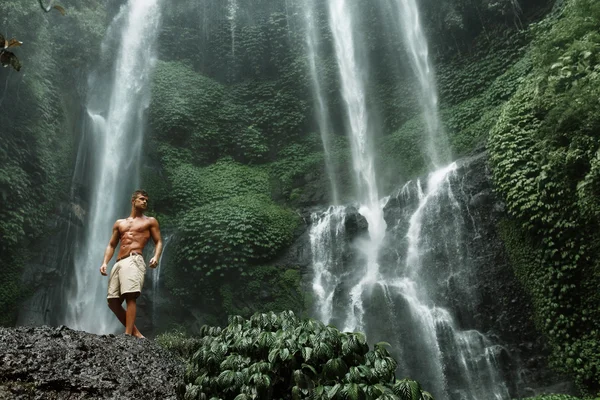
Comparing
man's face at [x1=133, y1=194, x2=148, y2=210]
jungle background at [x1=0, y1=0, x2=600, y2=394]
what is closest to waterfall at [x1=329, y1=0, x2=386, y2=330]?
jungle background at [x1=0, y1=0, x2=600, y2=394]

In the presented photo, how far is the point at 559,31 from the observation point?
34.6 feet

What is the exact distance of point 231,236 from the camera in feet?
44.2

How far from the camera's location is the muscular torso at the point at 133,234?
6.40m

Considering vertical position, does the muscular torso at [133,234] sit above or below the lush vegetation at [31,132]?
below

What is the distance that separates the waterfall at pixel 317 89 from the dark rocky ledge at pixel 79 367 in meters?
11.0

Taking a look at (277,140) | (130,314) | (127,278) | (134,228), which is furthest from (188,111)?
(130,314)

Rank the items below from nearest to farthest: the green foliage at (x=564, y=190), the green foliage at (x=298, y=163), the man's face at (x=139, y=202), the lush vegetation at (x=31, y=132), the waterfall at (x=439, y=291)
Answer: the man's face at (x=139, y=202), the green foliage at (x=564, y=190), the waterfall at (x=439, y=291), the lush vegetation at (x=31, y=132), the green foliage at (x=298, y=163)

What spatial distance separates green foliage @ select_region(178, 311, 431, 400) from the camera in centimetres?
327

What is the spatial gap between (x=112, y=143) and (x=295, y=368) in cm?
1597

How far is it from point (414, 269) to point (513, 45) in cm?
928

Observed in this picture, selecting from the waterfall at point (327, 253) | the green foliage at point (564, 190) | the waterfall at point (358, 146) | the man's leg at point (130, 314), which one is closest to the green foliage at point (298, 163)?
the waterfall at point (358, 146)

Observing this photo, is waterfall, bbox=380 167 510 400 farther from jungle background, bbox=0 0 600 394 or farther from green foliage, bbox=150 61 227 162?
green foliage, bbox=150 61 227 162

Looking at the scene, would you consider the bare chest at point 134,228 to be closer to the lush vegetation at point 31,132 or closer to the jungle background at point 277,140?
the jungle background at point 277,140

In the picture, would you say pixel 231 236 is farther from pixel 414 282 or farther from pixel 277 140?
pixel 277 140
